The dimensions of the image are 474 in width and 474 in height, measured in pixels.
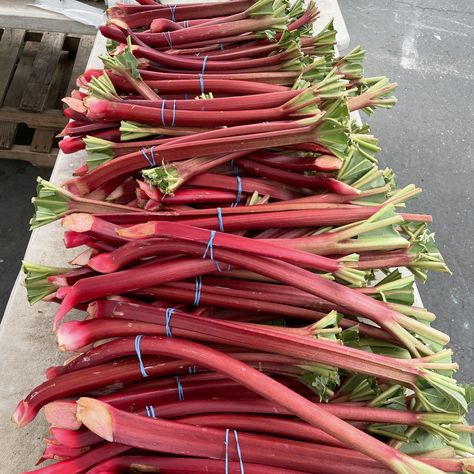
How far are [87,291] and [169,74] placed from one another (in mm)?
1060

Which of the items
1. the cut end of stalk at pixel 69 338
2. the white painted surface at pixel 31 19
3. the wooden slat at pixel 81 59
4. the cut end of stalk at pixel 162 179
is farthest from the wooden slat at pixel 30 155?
the cut end of stalk at pixel 69 338

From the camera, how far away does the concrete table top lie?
5.16ft

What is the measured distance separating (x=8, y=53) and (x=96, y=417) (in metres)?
3.25

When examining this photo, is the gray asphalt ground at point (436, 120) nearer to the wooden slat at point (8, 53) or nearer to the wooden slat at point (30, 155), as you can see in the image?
the wooden slat at point (30, 155)

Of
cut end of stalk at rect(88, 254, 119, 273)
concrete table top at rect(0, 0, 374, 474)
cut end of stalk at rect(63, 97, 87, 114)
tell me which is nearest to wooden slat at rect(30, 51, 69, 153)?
concrete table top at rect(0, 0, 374, 474)

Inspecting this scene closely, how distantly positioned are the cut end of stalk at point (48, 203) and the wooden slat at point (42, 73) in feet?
6.72

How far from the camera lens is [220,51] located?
7.68ft

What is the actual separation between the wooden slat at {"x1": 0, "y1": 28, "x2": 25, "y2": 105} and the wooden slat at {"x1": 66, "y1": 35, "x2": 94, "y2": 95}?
41cm

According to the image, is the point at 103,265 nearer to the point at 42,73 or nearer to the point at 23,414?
the point at 23,414

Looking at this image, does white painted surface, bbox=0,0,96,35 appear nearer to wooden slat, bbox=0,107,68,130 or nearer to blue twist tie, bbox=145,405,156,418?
wooden slat, bbox=0,107,68,130

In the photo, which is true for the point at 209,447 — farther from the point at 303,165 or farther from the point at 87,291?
the point at 303,165

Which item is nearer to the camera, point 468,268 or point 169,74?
point 169,74

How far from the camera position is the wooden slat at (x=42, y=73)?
342cm

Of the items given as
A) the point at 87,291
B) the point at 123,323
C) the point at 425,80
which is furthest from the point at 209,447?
the point at 425,80
